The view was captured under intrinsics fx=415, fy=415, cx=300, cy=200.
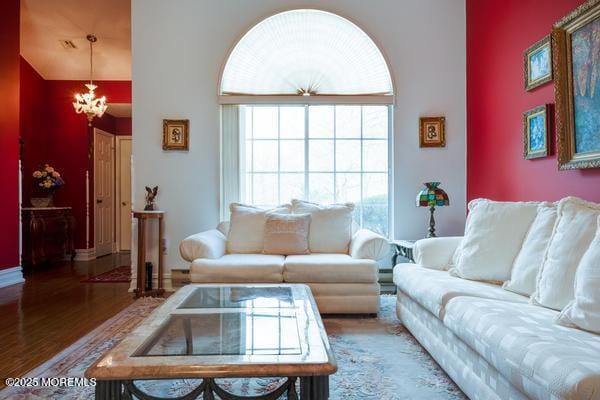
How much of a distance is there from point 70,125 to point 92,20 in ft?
6.17

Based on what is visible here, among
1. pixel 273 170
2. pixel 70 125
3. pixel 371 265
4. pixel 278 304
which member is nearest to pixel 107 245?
pixel 70 125

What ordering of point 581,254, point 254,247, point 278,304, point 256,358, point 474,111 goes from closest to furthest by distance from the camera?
point 256,358, point 581,254, point 278,304, point 254,247, point 474,111

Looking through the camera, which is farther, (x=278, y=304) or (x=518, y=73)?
(x=518, y=73)

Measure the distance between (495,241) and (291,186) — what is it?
237 centimetres

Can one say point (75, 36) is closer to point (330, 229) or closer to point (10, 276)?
point (10, 276)

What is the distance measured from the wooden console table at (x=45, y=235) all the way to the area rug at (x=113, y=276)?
0.99m

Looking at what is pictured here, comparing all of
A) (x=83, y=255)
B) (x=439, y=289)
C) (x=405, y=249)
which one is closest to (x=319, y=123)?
(x=405, y=249)

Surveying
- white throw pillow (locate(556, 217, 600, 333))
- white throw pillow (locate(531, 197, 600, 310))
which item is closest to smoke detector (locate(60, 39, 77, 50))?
white throw pillow (locate(531, 197, 600, 310))

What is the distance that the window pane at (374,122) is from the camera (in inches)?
173

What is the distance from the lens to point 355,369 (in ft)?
7.48

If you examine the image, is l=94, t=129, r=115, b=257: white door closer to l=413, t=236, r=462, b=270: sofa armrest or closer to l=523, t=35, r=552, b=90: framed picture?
l=413, t=236, r=462, b=270: sofa armrest

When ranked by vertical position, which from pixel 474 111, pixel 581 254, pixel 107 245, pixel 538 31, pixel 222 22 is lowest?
pixel 107 245

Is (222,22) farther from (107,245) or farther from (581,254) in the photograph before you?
(107,245)

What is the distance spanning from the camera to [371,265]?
3223 millimetres
